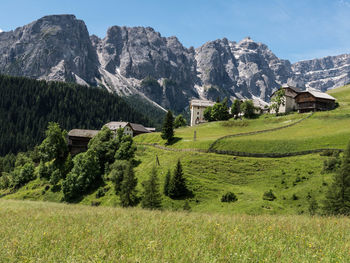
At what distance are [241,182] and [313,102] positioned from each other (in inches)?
Result: 2950

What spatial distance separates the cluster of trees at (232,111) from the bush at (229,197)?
7438 centimetres

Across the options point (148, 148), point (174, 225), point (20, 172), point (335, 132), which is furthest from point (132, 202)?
point (335, 132)

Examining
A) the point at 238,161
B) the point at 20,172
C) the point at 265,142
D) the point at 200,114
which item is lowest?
the point at 20,172

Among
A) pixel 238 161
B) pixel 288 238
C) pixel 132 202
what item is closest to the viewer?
pixel 288 238

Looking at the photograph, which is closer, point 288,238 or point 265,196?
point 288,238

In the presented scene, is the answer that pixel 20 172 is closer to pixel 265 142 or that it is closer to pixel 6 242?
pixel 265 142

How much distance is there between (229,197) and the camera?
46.2 m

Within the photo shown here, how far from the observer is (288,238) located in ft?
Answer: 23.3

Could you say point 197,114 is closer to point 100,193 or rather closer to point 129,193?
point 100,193

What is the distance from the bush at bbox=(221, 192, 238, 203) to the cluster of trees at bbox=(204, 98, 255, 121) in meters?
74.4

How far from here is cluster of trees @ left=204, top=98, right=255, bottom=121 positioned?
372 feet

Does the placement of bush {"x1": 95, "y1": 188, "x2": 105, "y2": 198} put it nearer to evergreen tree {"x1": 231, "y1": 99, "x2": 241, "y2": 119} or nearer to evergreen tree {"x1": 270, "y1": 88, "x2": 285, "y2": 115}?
evergreen tree {"x1": 231, "y1": 99, "x2": 241, "y2": 119}

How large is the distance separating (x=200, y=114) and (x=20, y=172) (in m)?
97.6

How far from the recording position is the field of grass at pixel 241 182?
43.2m
